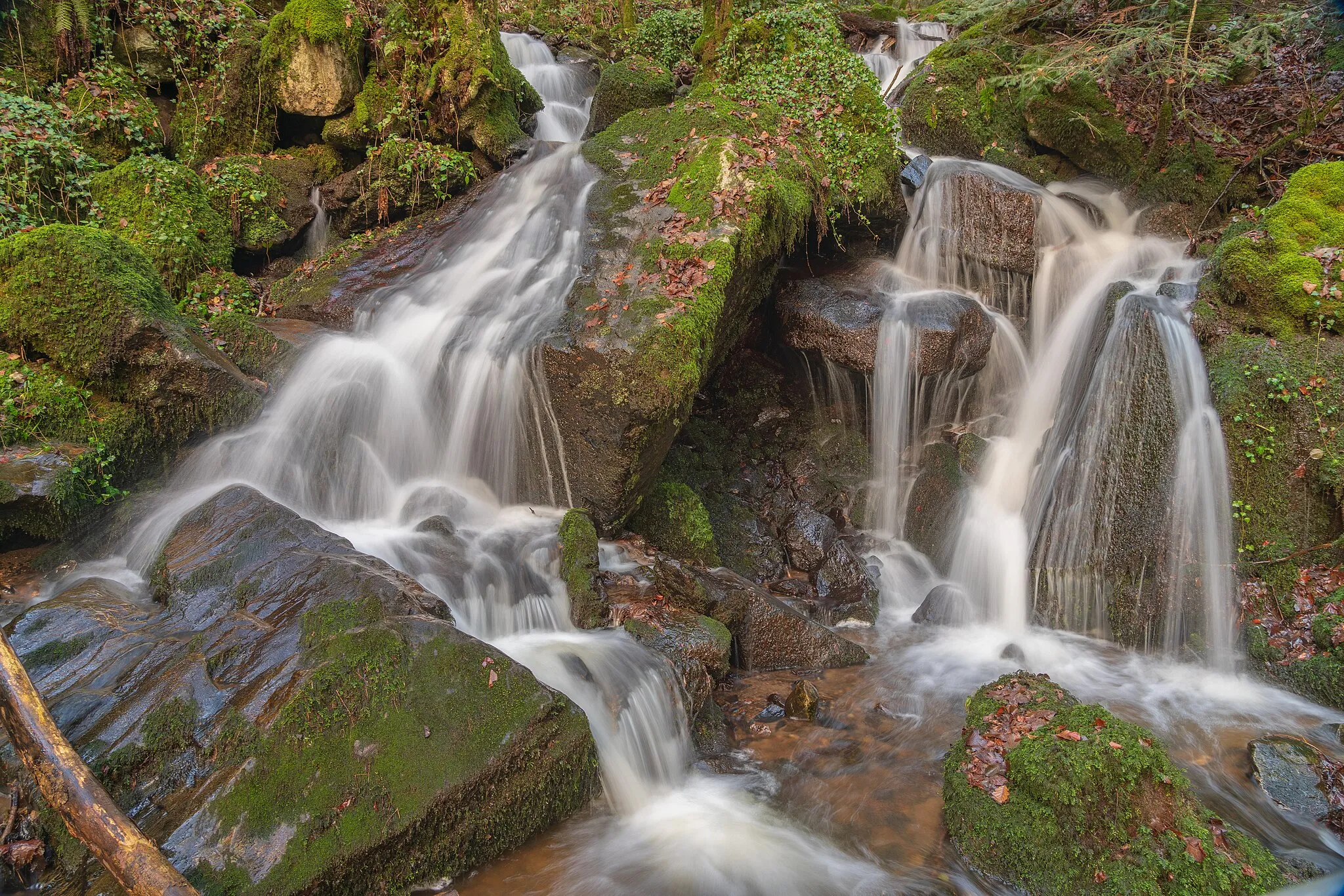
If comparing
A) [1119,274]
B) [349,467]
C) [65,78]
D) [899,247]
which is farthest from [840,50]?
[65,78]

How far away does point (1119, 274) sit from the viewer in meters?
9.19

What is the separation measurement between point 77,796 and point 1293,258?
9.87 meters

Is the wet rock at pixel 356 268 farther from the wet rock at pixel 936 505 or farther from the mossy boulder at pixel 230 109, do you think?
the wet rock at pixel 936 505

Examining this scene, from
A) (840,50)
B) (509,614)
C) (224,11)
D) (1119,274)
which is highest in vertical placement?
(224,11)

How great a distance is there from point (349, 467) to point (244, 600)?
7.55 feet

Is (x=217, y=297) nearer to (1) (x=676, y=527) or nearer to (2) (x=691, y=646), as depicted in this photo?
(1) (x=676, y=527)

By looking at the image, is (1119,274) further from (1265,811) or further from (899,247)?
(1265,811)

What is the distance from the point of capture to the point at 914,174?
982cm

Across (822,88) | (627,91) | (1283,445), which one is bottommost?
(1283,445)

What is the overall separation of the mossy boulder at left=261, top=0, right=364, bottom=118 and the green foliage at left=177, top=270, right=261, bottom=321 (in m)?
2.97

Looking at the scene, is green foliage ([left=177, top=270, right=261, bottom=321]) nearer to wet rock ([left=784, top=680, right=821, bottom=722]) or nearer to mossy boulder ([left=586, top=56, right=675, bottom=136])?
mossy boulder ([left=586, top=56, right=675, bottom=136])

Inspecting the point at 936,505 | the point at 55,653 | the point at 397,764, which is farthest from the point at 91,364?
the point at 936,505

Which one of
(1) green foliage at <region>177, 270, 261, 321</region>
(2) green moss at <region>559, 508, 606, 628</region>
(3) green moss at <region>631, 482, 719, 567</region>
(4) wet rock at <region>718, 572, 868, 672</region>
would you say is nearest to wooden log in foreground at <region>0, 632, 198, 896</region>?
(2) green moss at <region>559, 508, 606, 628</region>

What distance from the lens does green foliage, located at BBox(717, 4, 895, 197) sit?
8.42 m
